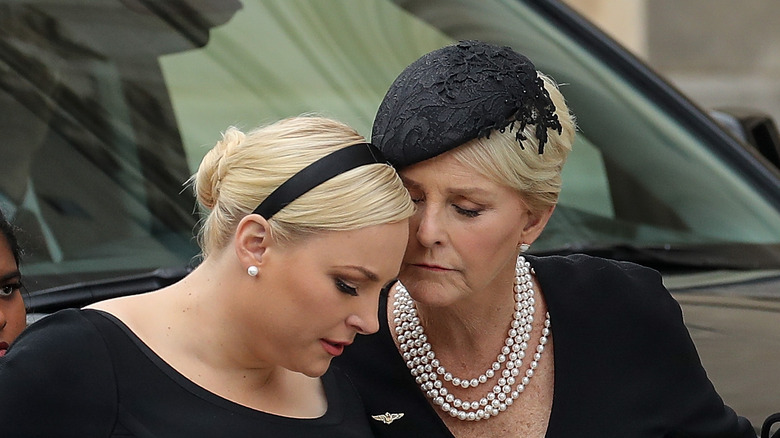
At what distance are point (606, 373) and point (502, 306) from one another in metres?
0.23

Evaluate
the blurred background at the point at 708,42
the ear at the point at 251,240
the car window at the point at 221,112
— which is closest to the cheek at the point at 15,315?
the car window at the point at 221,112

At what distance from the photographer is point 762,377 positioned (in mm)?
2631

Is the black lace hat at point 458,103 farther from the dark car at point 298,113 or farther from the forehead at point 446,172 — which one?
the dark car at point 298,113

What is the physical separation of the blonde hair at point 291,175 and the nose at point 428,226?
98 mm

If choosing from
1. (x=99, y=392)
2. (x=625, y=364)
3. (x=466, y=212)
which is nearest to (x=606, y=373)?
(x=625, y=364)

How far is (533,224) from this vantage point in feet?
8.07

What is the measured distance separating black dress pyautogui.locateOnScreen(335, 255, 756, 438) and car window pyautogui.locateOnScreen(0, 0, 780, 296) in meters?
0.51

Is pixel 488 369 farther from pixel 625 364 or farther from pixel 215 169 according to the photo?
pixel 215 169

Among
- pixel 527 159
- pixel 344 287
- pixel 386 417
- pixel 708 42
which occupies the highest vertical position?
pixel 527 159

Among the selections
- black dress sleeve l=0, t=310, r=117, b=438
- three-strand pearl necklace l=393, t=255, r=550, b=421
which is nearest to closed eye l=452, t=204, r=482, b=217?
three-strand pearl necklace l=393, t=255, r=550, b=421

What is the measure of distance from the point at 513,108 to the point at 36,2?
126 cm

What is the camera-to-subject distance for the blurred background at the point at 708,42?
8977 mm

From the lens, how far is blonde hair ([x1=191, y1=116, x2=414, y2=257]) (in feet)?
6.86

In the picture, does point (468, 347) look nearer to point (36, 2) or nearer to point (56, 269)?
point (56, 269)
